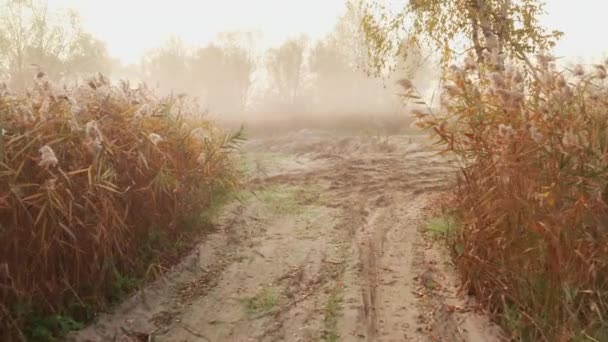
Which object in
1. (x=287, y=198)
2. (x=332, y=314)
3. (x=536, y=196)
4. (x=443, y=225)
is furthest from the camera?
(x=287, y=198)

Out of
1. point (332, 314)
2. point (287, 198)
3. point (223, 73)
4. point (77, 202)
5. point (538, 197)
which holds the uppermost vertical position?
point (223, 73)

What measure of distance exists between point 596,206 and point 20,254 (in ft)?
12.7

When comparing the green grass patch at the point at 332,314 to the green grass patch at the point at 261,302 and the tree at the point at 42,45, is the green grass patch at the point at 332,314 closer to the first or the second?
the green grass patch at the point at 261,302

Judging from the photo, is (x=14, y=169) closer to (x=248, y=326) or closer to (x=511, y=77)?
(x=248, y=326)

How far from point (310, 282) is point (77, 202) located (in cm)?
213

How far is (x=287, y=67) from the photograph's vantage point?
42688 millimetres

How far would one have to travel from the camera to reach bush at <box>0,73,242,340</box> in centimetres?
305

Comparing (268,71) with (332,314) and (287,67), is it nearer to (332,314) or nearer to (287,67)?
(287,67)

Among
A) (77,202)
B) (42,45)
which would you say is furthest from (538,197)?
(42,45)

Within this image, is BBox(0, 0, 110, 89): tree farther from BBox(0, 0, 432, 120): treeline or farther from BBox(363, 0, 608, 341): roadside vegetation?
BBox(363, 0, 608, 341): roadside vegetation

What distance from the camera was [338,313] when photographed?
363cm

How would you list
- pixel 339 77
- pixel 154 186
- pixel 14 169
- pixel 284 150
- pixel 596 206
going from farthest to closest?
1. pixel 339 77
2. pixel 284 150
3. pixel 154 186
4. pixel 14 169
5. pixel 596 206

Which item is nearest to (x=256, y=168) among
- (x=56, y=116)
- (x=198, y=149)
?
(x=198, y=149)

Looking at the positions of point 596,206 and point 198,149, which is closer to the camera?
point 596,206
